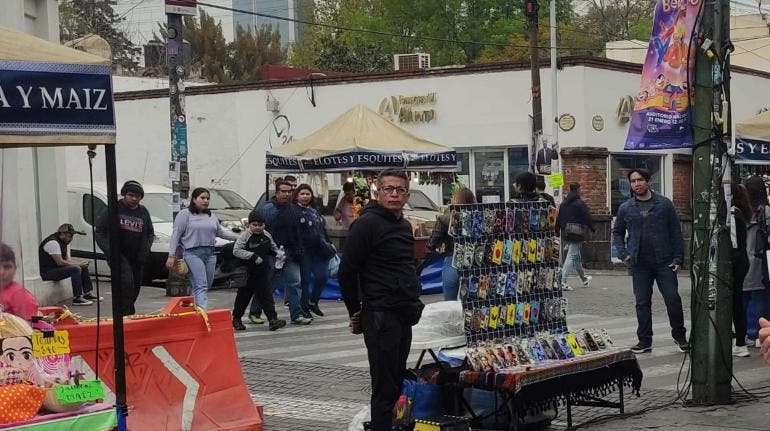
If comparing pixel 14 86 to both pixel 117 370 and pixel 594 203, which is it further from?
pixel 594 203

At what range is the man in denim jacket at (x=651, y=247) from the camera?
1077 centimetres

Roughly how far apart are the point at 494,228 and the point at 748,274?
429cm

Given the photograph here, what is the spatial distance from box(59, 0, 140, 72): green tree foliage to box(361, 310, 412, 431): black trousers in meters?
56.3

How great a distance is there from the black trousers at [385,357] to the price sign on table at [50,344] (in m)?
1.82

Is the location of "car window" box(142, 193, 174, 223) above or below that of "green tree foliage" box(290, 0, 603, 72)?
below

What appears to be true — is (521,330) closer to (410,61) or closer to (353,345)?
(353,345)

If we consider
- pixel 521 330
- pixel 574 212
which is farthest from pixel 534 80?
pixel 521 330

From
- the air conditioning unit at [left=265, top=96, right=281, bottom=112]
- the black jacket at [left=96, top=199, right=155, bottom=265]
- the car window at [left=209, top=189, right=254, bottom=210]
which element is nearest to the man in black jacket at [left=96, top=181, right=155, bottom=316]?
the black jacket at [left=96, top=199, right=155, bottom=265]

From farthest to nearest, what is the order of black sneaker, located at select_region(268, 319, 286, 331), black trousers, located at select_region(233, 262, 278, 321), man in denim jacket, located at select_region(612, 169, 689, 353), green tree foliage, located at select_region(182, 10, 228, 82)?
green tree foliage, located at select_region(182, 10, 228, 82), black sneaker, located at select_region(268, 319, 286, 331), black trousers, located at select_region(233, 262, 278, 321), man in denim jacket, located at select_region(612, 169, 689, 353)

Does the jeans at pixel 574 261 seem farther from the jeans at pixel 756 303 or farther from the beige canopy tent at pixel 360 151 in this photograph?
the jeans at pixel 756 303

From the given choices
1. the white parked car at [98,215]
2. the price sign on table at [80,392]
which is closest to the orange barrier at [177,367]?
the price sign on table at [80,392]

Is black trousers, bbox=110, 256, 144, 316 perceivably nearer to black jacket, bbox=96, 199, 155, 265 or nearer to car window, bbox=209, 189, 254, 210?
black jacket, bbox=96, 199, 155, 265

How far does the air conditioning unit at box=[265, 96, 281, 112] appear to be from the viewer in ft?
95.3

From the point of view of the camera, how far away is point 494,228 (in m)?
7.90
